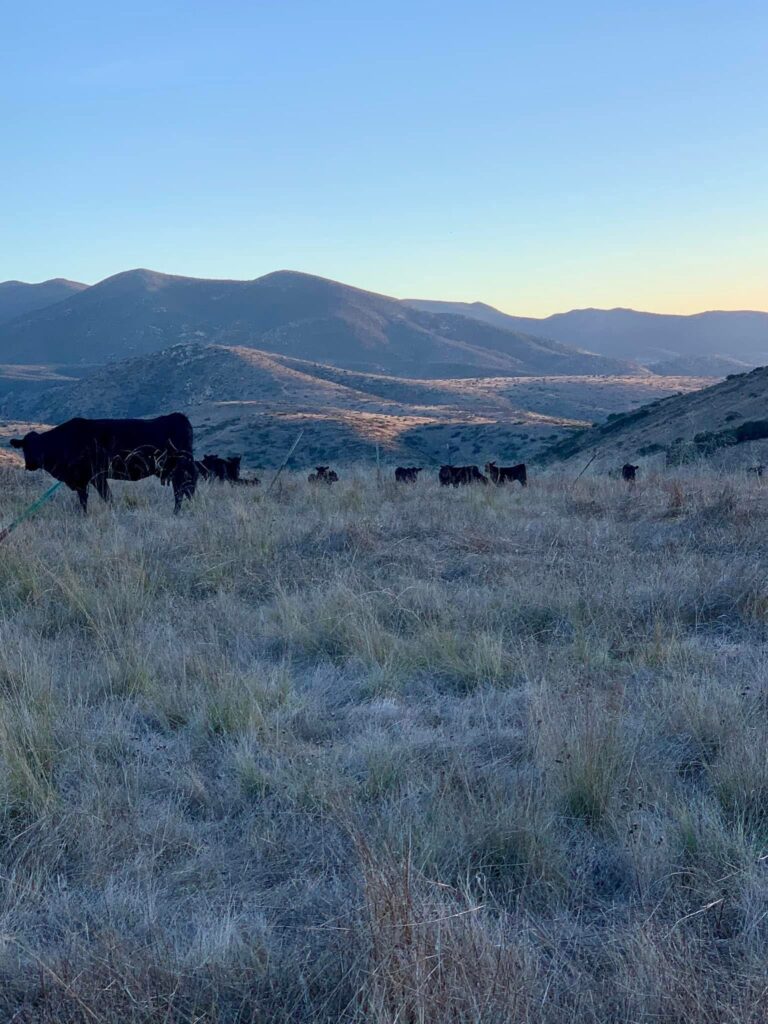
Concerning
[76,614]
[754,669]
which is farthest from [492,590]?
[76,614]

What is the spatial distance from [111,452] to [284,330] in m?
150

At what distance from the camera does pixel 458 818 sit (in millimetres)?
3455

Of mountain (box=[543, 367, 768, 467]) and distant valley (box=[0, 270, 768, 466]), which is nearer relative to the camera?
mountain (box=[543, 367, 768, 467])

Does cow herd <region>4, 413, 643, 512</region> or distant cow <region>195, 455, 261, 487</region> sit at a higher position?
cow herd <region>4, 413, 643, 512</region>

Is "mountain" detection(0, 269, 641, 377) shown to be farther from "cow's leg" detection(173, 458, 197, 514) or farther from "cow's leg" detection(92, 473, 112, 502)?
"cow's leg" detection(92, 473, 112, 502)

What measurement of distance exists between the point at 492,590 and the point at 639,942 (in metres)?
4.75

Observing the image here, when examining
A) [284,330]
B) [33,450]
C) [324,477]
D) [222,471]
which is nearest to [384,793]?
[33,450]

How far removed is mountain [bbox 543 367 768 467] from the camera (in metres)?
25.7

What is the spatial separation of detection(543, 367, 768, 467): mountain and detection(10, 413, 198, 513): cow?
1437 cm

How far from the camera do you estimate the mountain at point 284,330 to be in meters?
152

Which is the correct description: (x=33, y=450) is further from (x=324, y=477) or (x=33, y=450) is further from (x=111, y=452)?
(x=324, y=477)

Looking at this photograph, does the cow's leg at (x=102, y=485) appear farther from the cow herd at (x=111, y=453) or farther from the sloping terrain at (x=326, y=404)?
the sloping terrain at (x=326, y=404)

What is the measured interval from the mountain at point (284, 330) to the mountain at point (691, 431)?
327ft

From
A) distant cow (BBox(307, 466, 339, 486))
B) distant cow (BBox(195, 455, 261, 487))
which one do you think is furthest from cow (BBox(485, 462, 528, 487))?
distant cow (BBox(195, 455, 261, 487))
